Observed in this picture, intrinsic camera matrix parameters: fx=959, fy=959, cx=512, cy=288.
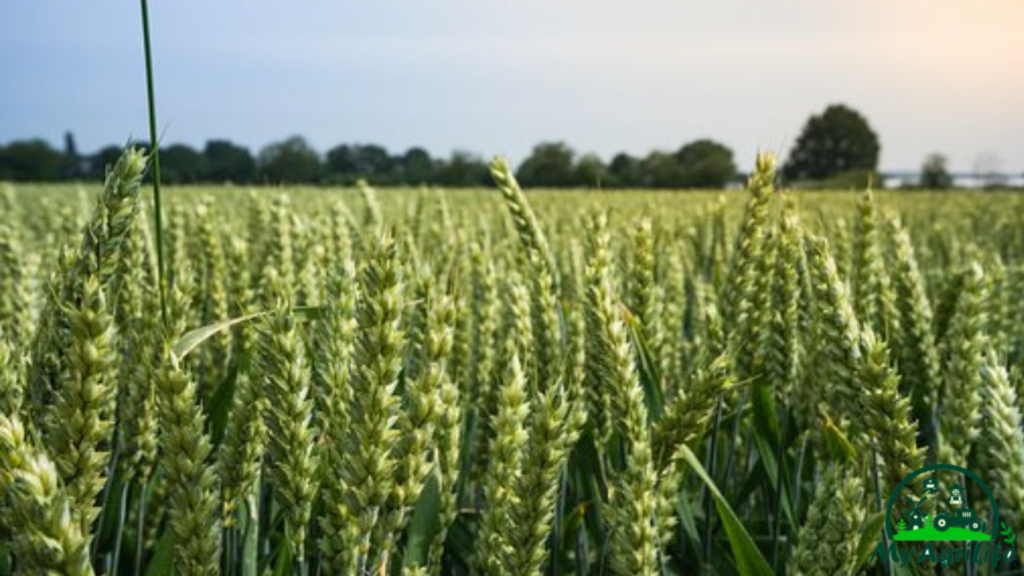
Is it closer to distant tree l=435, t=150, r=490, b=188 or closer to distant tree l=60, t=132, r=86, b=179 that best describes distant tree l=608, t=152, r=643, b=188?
distant tree l=435, t=150, r=490, b=188

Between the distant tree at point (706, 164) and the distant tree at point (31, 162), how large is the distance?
34953 millimetres

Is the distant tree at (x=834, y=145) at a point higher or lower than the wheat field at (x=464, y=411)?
higher

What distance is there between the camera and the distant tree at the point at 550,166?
55.2 meters

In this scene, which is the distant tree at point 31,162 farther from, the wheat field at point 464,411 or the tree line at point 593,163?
the wheat field at point 464,411

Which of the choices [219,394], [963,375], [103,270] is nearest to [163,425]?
[103,270]

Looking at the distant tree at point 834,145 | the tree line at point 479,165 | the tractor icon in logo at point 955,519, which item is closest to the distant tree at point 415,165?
the tree line at point 479,165

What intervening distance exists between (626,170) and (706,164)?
17.8 ft

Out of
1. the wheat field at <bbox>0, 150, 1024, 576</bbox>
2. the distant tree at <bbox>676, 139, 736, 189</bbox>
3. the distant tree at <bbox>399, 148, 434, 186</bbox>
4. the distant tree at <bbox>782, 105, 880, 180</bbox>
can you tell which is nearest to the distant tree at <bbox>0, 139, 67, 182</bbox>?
the distant tree at <bbox>399, 148, 434, 186</bbox>

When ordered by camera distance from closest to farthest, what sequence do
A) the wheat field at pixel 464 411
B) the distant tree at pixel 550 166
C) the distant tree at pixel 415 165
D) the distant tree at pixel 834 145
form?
the wheat field at pixel 464 411
the distant tree at pixel 415 165
the distant tree at pixel 550 166
the distant tree at pixel 834 145

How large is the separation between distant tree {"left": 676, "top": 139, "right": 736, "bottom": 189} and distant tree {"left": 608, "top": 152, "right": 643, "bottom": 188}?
8.28ft

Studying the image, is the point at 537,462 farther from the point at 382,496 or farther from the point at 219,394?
the point at 219,394

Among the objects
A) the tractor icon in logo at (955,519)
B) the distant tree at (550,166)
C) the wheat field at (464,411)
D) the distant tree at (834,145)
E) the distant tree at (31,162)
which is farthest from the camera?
the distant tree at (834,145)

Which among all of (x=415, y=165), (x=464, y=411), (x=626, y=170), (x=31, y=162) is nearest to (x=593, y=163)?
(x=626, y=170)

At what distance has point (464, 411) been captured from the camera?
6.45 feet
